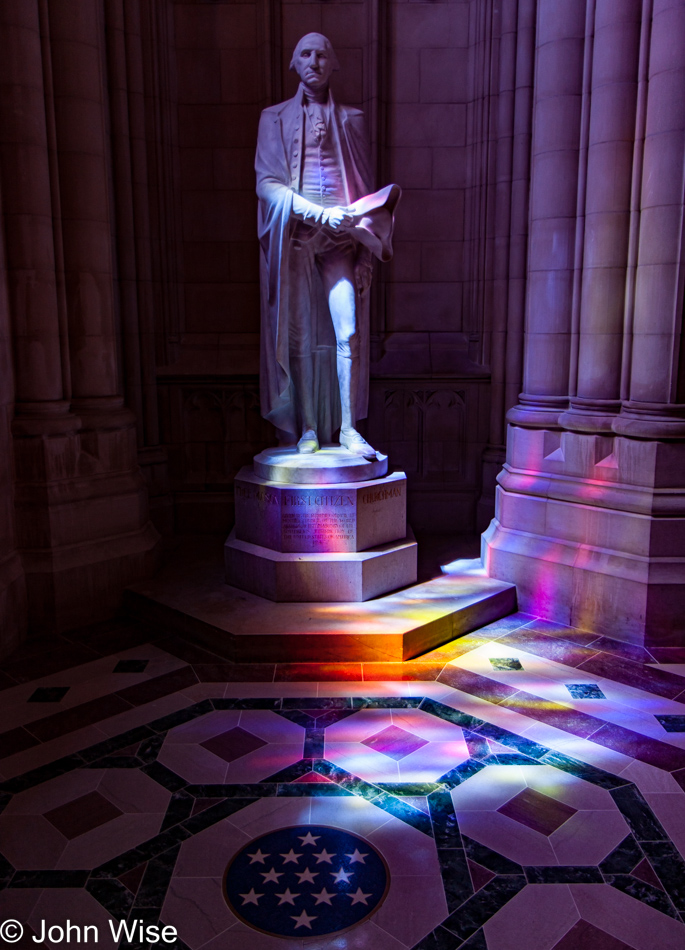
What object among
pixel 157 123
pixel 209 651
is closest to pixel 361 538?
pixel 209 651

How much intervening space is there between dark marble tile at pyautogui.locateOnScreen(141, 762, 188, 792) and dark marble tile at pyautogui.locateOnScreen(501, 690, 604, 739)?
1599 mm

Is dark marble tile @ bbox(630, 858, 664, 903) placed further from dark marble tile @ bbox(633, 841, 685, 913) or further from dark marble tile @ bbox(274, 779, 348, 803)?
dark marble tile @ bbox(274, 779, 348, 803)

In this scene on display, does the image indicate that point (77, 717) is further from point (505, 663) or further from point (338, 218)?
point (338, 218)

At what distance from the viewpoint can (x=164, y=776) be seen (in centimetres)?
326

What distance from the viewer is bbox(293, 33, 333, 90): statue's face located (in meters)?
4.73

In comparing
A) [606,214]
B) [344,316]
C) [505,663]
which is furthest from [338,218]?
[505,663]

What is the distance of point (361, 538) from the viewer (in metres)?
4.87

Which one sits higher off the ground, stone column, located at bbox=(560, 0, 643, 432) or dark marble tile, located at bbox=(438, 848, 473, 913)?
stone column, located at bbox=(560, 0, 643, 432)

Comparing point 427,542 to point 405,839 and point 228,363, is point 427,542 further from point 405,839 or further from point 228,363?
point 405,839

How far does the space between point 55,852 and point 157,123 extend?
5.26 meters

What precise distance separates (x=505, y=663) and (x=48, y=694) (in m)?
2.41

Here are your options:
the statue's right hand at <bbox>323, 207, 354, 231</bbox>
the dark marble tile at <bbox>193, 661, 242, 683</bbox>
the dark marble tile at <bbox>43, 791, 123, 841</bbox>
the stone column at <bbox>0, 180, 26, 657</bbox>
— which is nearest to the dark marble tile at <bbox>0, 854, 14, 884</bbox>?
the dark marble tile at <bbox>43, 791, 123, 841</bbox>

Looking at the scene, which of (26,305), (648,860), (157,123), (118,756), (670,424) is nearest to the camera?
(648,860)

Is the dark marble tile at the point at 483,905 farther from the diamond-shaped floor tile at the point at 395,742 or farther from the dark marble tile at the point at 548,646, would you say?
the dark marble tile at the point at 548,646
